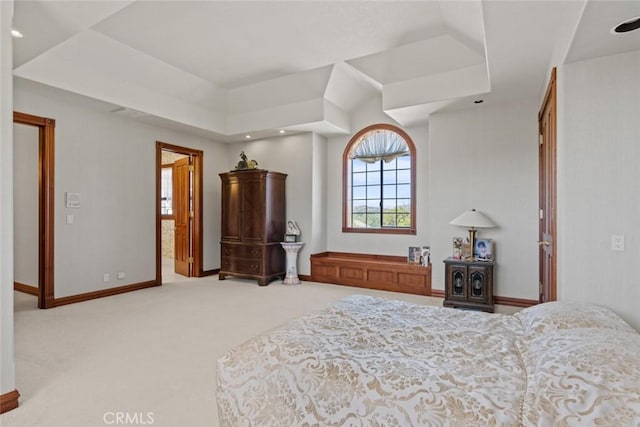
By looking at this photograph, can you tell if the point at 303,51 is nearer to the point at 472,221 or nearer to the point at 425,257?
the point at 472,221

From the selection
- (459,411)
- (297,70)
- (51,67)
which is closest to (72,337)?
(51,67)

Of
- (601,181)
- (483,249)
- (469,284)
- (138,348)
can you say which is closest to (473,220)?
(483,249)

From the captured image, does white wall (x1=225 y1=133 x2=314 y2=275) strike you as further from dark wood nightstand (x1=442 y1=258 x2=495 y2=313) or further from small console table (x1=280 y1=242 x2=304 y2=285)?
dark wood nightstand (x1=442 y1=258 x2=495 y2=313)

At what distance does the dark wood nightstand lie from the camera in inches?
166

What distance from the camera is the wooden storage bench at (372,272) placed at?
5.06 metres

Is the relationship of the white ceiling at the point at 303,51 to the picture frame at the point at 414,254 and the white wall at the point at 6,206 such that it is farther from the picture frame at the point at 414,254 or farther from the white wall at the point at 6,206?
the picture frame at the point at 414,254

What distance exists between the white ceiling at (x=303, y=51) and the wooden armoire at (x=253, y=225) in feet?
3.25

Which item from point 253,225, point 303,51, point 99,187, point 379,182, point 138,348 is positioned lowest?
point 138,348

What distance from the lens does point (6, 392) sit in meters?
2.05

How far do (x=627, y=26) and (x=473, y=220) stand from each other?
2536 millimetres

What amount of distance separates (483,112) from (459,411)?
14.2 ft

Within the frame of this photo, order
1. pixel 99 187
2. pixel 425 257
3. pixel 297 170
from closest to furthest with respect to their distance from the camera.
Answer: pixel 99 187, pixel 425 257, pixel 297 170

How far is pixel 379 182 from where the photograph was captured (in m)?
6.07

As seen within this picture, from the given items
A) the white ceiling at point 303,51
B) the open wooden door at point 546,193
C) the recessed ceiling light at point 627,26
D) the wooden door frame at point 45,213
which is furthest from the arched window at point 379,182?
the wooden door frame at point 45,213
